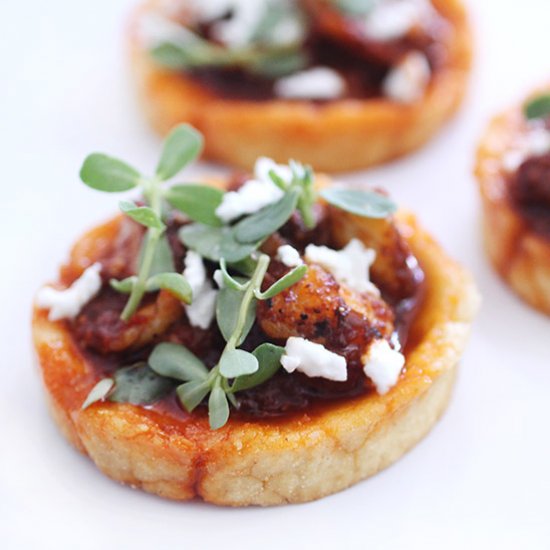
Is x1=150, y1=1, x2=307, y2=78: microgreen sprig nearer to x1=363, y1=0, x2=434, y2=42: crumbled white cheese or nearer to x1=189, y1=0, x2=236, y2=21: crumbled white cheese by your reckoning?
x1=189, y1=0, x2=236, y2=21: crumbled white cheese

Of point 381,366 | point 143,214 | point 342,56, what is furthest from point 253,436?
point 342,56

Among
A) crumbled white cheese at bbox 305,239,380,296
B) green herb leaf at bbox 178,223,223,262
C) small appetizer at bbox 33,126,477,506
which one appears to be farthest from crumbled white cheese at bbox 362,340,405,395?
green herb leaf at bbox 178,223,223,262

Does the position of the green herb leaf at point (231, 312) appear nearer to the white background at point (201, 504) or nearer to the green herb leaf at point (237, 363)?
the green herb leaf at point (237, 363)

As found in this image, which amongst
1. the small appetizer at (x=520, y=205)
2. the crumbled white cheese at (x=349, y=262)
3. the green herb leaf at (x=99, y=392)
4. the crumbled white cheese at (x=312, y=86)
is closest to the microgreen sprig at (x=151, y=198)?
the green herb leaf at (x=99, y=392)

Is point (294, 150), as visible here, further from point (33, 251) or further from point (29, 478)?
point (29, 478)

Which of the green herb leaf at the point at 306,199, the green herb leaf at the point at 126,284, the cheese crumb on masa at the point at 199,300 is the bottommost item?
the green herb leaf at the point at 126,284

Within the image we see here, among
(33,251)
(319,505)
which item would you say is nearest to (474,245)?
(319,505)

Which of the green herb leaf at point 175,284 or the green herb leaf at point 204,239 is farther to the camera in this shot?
the green herb leaf at point 204,239
